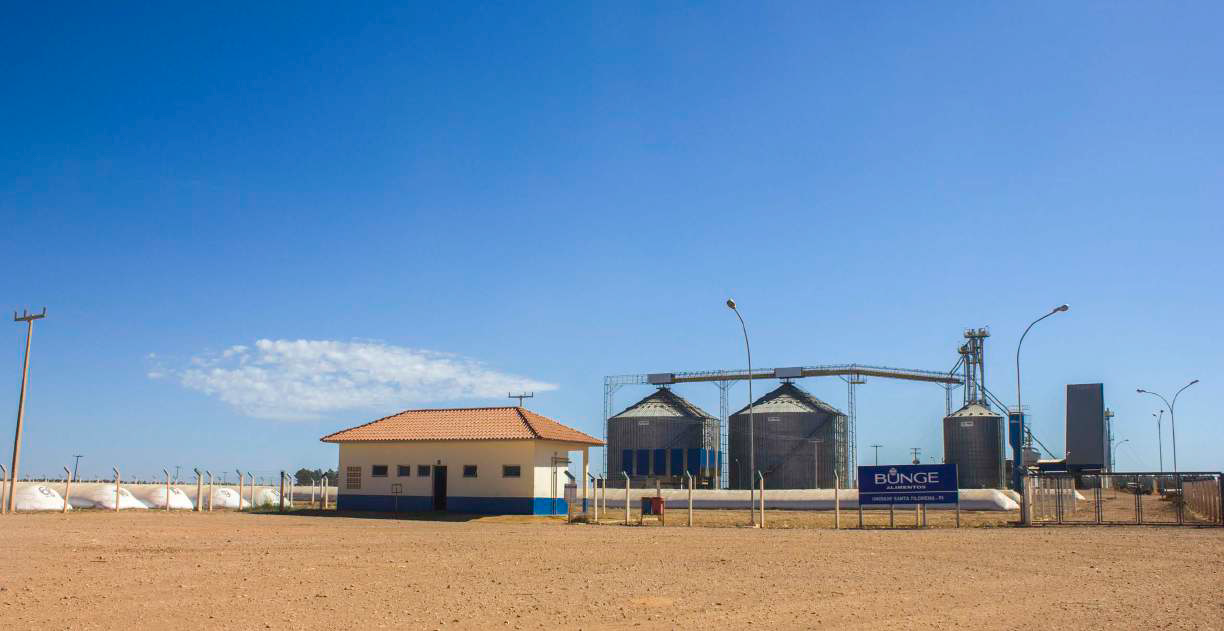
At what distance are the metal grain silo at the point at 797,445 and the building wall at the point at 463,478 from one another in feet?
110

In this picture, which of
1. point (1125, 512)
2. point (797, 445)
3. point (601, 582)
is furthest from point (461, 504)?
point (797, 445)

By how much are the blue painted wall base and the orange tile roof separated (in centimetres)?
261

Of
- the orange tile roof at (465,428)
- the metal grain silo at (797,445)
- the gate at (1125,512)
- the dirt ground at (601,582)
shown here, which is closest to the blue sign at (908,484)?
the gate at (1125,512)

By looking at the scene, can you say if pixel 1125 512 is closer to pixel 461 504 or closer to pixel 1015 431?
pixel 1015 431

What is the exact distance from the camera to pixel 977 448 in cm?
7088

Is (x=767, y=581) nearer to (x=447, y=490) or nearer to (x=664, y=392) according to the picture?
(x=447, y=490)

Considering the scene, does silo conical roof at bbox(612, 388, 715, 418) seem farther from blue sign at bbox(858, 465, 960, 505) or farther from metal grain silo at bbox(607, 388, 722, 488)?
blue sign at bbox(858, 465, 960, 505)

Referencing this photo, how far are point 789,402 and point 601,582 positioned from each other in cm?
6218

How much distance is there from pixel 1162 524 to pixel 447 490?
2748cm

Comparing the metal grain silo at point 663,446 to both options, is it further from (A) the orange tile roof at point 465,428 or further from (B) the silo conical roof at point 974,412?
(A) the orange tile roof at point 465,428

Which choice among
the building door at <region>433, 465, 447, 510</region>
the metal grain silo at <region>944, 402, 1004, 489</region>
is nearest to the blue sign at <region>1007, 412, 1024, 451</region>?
the building door at <region>433, 465, 447, 510</region>

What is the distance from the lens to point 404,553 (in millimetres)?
19875

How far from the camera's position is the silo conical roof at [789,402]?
244 feet

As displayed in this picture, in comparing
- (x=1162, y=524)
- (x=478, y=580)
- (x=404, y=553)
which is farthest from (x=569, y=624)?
(x=1162, y=524)
